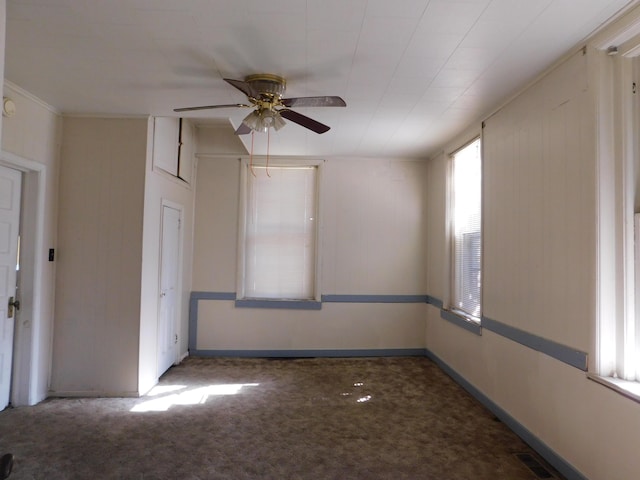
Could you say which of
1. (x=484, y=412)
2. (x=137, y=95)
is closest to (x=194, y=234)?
(x=137, y=95)

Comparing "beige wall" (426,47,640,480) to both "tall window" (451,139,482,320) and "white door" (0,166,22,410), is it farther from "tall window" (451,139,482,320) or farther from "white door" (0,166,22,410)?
"white door" (0,166,22,410)

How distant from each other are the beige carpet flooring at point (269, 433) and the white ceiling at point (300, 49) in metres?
2.69

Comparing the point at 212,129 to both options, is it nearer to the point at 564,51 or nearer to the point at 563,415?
the point at 564,51

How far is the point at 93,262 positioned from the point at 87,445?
5.17 feet

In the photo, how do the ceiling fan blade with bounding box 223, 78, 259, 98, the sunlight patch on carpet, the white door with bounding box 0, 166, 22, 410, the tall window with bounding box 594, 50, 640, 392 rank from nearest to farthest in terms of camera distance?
the tall window with bounding box 594, 50, 640, 392 → the ceiling fan blade with bounding box 223, 78, 259, 98 → the white door with bounding box 0, 166, 22, 410 → the sunlight patch on carpet

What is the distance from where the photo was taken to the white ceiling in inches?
75.1

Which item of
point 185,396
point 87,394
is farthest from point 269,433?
point 87,394

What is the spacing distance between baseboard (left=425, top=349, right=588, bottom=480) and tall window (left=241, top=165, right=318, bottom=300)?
2153 millimetres

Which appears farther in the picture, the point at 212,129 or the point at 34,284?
the point at 212,129

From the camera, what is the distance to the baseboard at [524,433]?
228 cm

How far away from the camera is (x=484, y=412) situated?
3.24m

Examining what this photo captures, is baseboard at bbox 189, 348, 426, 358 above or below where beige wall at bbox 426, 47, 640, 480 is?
below

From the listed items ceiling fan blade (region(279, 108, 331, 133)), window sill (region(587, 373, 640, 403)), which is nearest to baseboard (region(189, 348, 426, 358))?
window sill (region(587, 373, 640, 403))

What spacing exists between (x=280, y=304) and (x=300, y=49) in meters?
3.32
